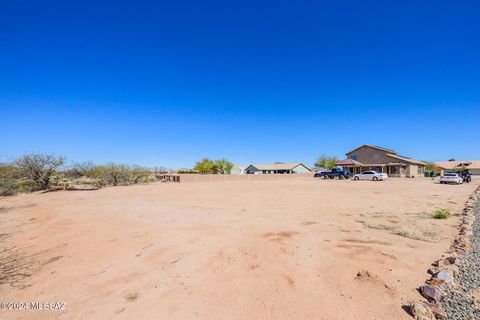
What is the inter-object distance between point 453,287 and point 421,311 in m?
1.25

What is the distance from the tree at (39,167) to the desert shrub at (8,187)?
163 centimetres

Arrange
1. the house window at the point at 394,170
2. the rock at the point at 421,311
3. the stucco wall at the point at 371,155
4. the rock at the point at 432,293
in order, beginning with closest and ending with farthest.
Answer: the rock at the point at 421,311
the rock at the point at 432,293
the house window at the point at 394,170
the stucco wall at the point at 371,155

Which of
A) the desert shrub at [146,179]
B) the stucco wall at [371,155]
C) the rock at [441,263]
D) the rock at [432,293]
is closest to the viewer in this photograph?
the rock at [432,293]

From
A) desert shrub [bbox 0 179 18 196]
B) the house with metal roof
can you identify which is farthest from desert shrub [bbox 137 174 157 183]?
the house with metal roof

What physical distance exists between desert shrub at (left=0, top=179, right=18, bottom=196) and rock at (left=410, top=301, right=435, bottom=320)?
27425 millimetres

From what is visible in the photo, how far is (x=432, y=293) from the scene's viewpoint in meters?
3.65

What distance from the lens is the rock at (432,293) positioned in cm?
357

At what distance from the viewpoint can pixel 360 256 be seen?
17.1 feet

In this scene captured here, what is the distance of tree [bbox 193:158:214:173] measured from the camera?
64.5m

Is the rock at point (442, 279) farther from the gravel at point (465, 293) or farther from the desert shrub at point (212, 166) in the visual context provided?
the desert shrub at point (212, 166)

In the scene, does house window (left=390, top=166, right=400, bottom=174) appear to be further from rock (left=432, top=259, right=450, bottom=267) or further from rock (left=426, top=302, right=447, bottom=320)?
rock (left=426, top=302, right=447, bottom=320)

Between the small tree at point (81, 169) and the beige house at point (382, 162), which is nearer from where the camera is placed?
the small tree at point (81, 169)

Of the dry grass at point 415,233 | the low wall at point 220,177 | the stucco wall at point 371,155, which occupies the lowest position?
the dry grass at point 415,233

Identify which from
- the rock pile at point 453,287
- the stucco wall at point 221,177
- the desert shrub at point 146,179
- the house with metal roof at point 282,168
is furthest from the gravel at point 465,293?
the house with metal roof at point 282,168
